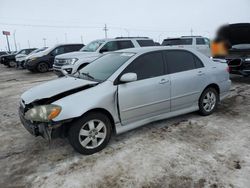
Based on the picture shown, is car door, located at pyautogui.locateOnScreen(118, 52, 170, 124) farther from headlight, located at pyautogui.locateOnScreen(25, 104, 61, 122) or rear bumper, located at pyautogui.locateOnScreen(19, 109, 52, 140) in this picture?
rear bumper, located at pyautogui.locateOnScreen(19, 109, 52, 140)

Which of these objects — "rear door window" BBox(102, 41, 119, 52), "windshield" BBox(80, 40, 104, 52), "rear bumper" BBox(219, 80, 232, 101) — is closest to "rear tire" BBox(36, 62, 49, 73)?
"windshield" BBox(80, 40, 104, 52)

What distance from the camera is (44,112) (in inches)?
120

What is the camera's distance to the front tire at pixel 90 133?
3.17 meters

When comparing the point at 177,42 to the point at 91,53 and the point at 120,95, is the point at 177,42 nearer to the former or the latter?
the point at 91,53

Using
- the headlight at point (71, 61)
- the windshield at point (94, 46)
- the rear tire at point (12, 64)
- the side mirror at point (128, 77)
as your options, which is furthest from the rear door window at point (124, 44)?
the rear tire at point (12, 64)

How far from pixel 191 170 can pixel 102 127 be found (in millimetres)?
1399

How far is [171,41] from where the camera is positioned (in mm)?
13141

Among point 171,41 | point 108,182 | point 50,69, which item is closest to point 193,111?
point 108,182

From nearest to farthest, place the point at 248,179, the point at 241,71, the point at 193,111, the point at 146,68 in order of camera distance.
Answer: the point at 248,179
the point at 146,68
the point at 193,111
the point at 241,71

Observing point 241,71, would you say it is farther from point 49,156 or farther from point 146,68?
point 49,156

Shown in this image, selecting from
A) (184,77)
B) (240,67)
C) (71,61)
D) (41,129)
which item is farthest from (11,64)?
(184,77)

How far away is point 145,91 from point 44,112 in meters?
1.62

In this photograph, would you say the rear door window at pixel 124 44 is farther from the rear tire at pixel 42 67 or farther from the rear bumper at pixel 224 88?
the rear tire at pixel 42 67

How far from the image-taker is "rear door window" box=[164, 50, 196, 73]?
165 inches
